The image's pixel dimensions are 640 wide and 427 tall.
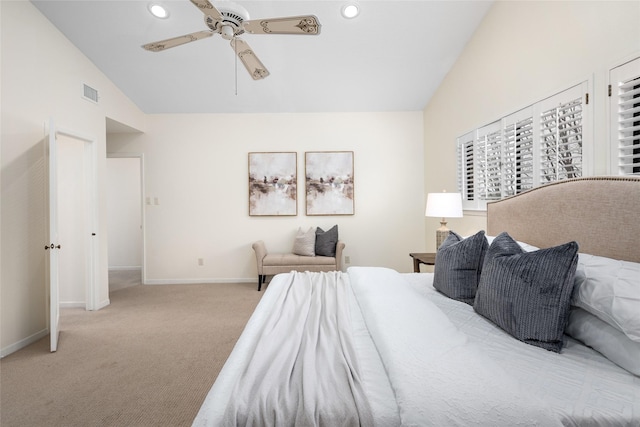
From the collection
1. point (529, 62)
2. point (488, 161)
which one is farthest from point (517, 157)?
point (529, 62)

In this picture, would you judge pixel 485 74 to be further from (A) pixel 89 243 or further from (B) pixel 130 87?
(A) pixel 89 243

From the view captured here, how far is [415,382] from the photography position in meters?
Result: 0.91

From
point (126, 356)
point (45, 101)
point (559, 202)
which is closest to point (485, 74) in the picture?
Answer: point (559, 202)

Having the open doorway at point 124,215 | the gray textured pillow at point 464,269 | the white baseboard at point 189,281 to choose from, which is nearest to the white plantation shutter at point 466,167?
the gray textured pillow at point 464,269

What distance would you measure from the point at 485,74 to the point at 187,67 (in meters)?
3.47

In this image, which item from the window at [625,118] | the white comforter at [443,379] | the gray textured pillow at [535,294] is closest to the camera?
the white comforter at [443,379]

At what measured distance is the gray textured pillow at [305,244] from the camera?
4.41 m

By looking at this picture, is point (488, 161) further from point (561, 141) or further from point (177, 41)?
point (177, 41)

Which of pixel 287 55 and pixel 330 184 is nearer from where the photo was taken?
pixel 287 55

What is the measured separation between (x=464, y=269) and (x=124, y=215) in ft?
21.6

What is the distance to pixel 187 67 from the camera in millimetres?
3727

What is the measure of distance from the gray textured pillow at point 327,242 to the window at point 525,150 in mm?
1845

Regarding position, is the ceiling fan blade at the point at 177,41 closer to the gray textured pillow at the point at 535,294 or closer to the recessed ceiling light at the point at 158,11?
the recessed ceiling light at the point at 158,11

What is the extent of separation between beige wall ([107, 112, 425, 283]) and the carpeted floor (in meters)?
1.18
